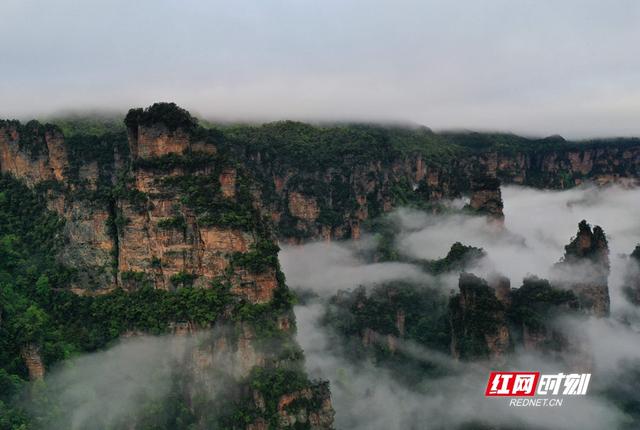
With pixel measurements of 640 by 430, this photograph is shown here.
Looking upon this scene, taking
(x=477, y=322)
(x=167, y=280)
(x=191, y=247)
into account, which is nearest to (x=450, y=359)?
(x=477, y=322)

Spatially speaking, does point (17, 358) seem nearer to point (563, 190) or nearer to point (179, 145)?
point (179, 145)

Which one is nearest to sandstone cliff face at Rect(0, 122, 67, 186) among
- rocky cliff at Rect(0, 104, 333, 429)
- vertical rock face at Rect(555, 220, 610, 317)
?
rocky cliff at Rect(0, 104, 333, 429)

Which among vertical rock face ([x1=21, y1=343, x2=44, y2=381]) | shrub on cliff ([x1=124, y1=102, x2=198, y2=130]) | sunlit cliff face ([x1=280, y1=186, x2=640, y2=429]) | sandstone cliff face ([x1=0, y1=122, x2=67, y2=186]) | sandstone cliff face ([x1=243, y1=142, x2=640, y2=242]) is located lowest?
sunlit cliff face ([x1=280, y1=186, x2=640, y2=429])

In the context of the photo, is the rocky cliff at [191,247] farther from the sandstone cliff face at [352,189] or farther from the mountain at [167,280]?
the sandstone cliff face at [352,189]

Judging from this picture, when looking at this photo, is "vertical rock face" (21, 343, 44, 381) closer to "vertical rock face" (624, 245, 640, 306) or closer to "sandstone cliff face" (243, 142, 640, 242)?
"sandstone cliff face" (243, 142, 640, 242)

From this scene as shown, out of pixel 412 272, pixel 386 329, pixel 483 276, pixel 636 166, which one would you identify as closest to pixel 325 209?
pixel 412 272

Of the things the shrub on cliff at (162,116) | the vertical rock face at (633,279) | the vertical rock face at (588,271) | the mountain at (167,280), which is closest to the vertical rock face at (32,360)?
the mountain at (167,280)
